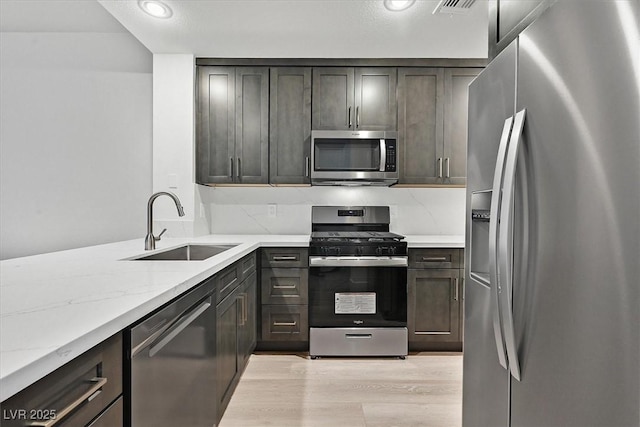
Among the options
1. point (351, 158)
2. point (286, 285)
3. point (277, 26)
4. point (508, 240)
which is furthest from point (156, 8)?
point (508, 240)

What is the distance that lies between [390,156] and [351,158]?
327mm

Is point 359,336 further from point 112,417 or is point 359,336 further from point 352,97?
point 112,417

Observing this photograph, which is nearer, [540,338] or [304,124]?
[540,338]

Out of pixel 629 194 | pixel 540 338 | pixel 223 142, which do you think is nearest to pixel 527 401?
pixel 540 338

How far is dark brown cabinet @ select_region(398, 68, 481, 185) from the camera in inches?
125

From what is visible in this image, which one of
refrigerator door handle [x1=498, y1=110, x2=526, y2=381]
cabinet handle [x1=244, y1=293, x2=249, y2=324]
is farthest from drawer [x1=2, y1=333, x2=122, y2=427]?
cabinet handle [x1=244, y1=293, x2=249, y2=324]

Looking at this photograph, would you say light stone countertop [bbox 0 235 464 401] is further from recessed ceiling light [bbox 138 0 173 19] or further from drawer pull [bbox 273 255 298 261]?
recessed ceiling light [bbox 138 0 173 19]

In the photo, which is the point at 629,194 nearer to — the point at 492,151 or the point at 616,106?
the point at 616,106

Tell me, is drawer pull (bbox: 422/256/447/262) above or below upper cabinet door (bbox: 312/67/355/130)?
below

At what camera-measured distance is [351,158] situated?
3.09 meters

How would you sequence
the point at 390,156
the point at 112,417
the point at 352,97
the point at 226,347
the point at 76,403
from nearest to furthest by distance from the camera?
the point at 76,403, the point at 112,417, the point at 226,347, the point at 390,156, the point at 352,97

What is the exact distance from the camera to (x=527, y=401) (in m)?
0.98

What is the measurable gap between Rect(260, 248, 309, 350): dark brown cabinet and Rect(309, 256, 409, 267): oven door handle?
0.40ft

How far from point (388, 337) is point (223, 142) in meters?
2.13
